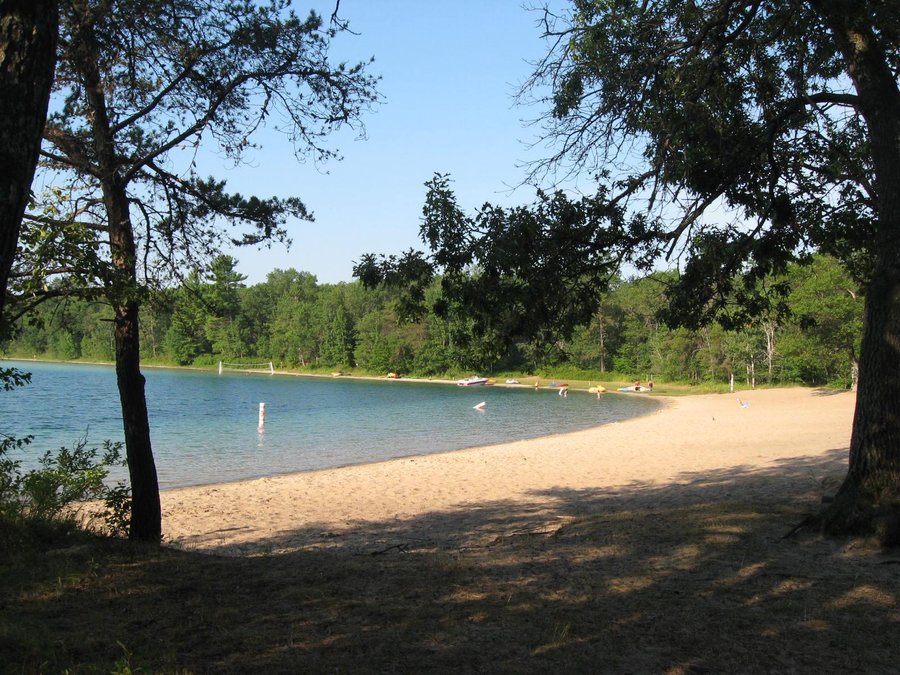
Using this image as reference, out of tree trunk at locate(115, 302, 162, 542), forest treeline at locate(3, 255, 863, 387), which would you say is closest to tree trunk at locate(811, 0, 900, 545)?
forest treeline at locate(3, 255, 863, 387)

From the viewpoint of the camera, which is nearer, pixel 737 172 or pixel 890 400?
pixel 890 400

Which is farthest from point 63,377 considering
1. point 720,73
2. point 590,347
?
point 720,73

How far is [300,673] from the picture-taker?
3139mm

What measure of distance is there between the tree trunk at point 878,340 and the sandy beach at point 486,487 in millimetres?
3425

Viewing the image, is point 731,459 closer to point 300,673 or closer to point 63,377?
point 300,673

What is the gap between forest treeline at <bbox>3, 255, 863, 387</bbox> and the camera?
24.5 feet

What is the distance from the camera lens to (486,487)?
1427 centimetres

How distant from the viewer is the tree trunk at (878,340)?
5.42 meters

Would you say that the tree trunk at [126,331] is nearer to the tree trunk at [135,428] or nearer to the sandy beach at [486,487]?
the tree trunk at [135,428]

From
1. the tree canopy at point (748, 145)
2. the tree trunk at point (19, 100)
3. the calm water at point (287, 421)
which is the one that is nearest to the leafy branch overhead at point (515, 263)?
the tree canopy at point (748, 145)

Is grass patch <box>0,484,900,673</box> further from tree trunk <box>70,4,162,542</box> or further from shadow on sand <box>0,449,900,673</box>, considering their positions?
tree trunk <box>70,4,162,542</box>

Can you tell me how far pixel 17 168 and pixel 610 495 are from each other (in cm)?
1152

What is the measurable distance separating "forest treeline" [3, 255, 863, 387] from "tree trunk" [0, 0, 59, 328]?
3.99 metres

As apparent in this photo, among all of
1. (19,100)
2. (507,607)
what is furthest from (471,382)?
(19,100)
